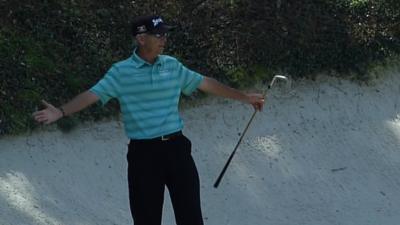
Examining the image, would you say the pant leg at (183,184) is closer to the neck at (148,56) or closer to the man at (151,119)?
the man at (151,119)

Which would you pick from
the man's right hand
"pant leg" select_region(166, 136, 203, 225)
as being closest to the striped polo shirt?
"pant leg" select_region(166, 136, 203, 225)

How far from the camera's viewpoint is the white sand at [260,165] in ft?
25.5

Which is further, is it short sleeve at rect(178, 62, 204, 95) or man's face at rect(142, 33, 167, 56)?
short sleeve at rect(178, 62, 204, 95)

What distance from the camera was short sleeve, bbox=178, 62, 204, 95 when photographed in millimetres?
5422

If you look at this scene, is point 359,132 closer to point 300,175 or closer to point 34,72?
point 300,175

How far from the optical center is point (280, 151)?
9.10 m

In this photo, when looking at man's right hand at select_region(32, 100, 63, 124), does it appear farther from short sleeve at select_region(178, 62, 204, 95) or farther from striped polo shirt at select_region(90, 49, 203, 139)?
short sleeve at select_region(178, 62, 204, 95)

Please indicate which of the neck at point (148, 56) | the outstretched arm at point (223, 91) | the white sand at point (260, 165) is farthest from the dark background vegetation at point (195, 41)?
the neck at point (148, 56)

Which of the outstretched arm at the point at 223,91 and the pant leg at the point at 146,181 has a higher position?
the outstretched arm at the point at 223,91

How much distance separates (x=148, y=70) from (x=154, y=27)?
252 mm

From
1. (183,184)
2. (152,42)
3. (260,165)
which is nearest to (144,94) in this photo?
(152,42)

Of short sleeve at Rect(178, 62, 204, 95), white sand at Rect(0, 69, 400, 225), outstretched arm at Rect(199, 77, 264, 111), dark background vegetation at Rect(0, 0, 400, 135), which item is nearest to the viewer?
short sleeve at Rect(178, 62, 204, 95)

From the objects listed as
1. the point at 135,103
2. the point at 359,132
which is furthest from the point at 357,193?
the point at 135,103

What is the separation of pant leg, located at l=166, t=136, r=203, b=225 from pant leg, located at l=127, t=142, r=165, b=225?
0.22ft
